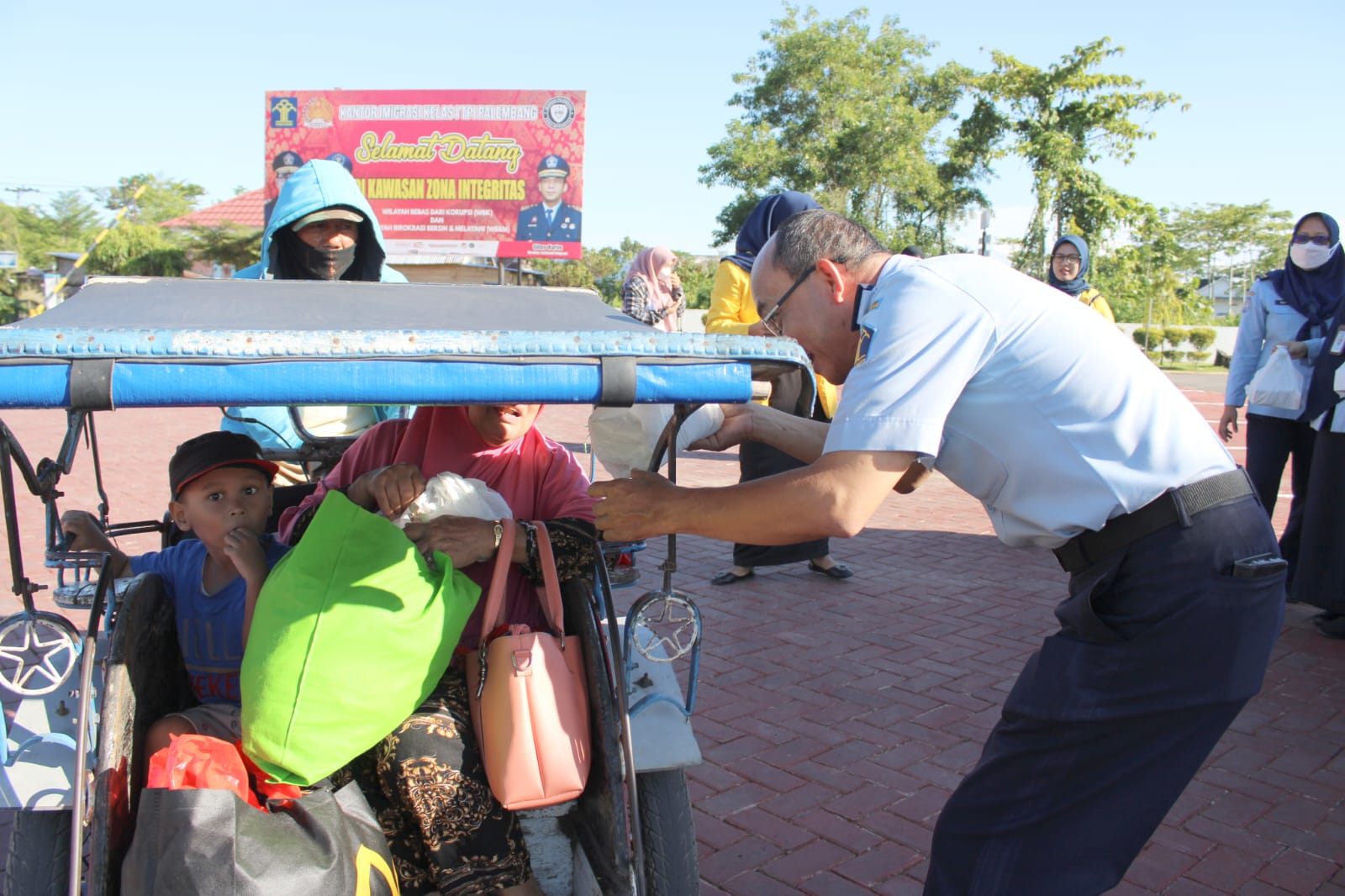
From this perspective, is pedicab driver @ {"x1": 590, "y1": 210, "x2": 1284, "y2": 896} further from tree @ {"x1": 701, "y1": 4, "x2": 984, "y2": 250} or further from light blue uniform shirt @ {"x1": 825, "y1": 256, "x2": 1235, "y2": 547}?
tree @ {"x1": 701, "y1": 4, "x2": 984, "y2": 250}

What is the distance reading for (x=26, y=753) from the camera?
2.13 metres

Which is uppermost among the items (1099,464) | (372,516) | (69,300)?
(69,300)

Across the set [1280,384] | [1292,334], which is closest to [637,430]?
[1280,384]

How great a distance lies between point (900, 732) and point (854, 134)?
24240mm

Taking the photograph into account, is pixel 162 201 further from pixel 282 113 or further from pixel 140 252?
pixel 282 113

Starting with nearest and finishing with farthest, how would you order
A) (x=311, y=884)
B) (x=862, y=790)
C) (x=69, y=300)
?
(x=311, y=884) → (x=69, y=300) → (x=862, y=790)

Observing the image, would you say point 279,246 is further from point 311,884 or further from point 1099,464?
point 1099,464

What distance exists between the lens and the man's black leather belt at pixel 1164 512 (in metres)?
1.88

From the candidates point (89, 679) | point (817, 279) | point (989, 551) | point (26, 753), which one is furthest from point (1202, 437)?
point (989, 551)

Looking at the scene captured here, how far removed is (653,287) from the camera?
7.07 m

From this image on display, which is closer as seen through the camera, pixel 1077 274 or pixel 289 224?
pixel 289 224

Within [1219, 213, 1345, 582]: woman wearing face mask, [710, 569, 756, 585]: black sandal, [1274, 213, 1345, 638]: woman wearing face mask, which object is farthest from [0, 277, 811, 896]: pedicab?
[1219, 213, 1345, 582]: woman wearing face mask

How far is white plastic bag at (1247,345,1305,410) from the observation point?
206 inches

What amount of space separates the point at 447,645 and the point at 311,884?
520 millimetres
